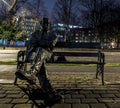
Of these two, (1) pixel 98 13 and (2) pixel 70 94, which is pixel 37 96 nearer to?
(2) pixel 70 94

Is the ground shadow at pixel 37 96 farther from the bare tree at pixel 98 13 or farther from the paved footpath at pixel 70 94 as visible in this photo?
the bare tree at pixel 98 13

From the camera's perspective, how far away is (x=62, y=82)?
8516 mm

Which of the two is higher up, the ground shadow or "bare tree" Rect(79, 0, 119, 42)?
"bare tree" Rect(79, 0, 119, 42)

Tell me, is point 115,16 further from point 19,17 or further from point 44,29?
point 44,29

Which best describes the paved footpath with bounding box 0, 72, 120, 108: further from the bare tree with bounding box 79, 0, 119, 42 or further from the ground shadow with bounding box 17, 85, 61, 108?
the bare tree with bounding box 79, 0, 119, 42

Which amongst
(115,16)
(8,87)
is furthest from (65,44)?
(115,16)

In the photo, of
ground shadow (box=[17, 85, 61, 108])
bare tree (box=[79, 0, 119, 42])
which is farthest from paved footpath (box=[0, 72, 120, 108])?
bare tree (box=[79, 0, 119, 42])

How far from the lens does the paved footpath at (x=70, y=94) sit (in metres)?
5.70

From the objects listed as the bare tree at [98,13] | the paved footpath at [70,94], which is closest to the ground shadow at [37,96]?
the paved footpath at [70,94]

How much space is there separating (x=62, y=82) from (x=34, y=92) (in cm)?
183

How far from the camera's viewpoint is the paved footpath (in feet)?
18.7

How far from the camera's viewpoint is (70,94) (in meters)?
6.72

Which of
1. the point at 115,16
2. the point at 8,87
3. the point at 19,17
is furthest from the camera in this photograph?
the point at 115,16

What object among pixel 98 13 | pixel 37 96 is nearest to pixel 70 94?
pixel 37 96
